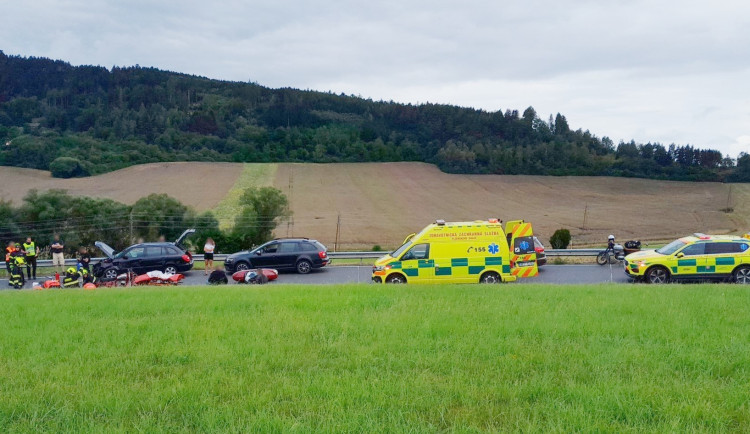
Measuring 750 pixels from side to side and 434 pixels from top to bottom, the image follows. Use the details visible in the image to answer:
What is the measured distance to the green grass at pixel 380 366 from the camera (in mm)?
4484

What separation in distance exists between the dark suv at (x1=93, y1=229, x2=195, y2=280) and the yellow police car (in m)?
17.5

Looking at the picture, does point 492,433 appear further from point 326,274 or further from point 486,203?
point 486,203

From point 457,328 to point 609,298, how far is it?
3862 millimetres

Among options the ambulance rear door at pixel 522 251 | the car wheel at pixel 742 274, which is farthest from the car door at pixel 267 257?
the car wheel at pixel 742 274

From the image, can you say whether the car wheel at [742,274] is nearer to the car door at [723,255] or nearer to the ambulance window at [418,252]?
the car door at [723,255]

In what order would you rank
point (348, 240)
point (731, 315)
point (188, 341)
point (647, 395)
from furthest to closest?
1. point (348, 240)
2. point (731, 315)
3. point (188, 341)
4. point (647, 395)

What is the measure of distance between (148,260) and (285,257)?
5576 millimetres

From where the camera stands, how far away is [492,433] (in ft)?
13.6

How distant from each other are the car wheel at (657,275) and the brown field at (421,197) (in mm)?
19735

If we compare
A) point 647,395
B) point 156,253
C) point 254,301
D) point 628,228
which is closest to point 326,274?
point 156,253

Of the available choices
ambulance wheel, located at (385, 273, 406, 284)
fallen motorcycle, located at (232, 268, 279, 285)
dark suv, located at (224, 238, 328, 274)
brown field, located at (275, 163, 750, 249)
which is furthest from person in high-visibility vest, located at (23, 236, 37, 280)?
brown field, located at (275, 163, 750, 249)

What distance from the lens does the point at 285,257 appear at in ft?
82.6

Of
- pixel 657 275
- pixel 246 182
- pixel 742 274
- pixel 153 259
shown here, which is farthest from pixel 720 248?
pixel 246 182

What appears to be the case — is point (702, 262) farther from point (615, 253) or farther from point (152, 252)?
point (152, 252)
